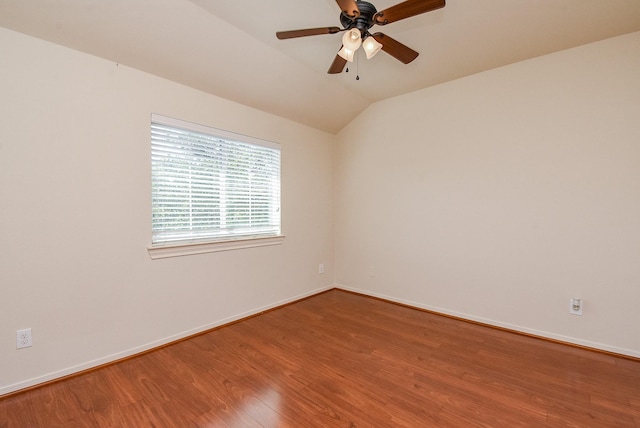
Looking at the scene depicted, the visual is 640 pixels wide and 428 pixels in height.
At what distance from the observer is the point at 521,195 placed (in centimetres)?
264

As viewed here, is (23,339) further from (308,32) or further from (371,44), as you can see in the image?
(371,44)

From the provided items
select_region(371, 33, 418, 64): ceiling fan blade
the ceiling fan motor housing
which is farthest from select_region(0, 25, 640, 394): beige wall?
the ceiling fan motor housing

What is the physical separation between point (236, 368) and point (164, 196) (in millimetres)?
1539

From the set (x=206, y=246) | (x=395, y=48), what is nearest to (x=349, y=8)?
(x=395, y=48)

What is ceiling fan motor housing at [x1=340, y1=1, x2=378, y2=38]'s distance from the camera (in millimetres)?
1679

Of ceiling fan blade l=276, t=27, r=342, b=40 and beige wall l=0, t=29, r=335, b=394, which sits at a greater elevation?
ceiling fan blade l=276, t=27, r=342, b=40

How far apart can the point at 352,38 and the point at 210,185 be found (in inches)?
72.3

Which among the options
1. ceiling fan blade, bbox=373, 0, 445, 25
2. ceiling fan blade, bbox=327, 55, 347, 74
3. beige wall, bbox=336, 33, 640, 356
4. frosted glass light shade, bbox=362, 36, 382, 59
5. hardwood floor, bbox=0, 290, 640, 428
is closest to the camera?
ceiling fan blade, bbox=373, 0, 445, 25

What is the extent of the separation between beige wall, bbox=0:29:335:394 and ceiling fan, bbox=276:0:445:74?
4.57 feet

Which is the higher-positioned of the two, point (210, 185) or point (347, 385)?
point (210, 185)

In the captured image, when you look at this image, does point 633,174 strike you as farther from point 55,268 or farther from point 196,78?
point 55,268

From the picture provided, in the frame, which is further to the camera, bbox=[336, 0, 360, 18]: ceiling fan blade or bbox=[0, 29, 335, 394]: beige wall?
bbox=[0, 29, 335, 394]: beige wall

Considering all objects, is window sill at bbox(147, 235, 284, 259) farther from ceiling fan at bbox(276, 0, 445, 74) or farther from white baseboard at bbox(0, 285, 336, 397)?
ceiling fan at bbox(276, 0, 445, 74)

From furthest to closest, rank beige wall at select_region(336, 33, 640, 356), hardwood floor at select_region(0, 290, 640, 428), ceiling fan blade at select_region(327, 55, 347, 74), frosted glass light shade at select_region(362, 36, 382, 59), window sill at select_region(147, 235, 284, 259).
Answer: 1. window sill at select_region(147, 235, 284, 259)
2. beige wall at select_region(336, 33, 640, 356)
3. ceiling fan blade at select_region(327, 55, 347, 74)
4. frosted glass light shade at select_region(362, 36, 382, 59)
5. hardwood floor at select_region(0, 290, 640, 428)
